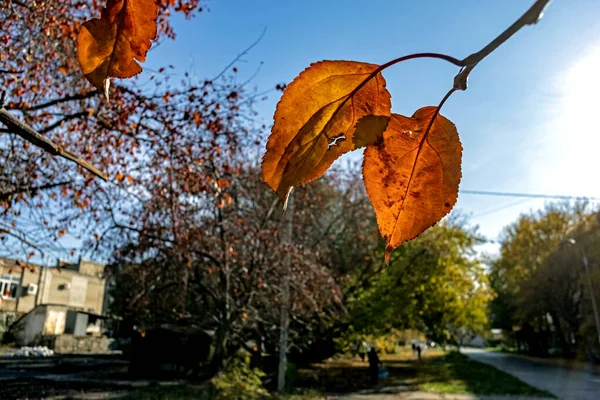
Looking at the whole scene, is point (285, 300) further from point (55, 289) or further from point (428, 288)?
point (55, 289)

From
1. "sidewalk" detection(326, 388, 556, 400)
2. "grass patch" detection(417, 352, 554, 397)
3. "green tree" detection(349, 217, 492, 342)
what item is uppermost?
"green tree" detection(349, 217, 492, 342)

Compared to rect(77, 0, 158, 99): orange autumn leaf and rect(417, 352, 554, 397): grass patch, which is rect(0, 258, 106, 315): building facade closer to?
rect(417, 352, 554, 397): grass patch

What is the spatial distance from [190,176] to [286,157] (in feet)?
22.8

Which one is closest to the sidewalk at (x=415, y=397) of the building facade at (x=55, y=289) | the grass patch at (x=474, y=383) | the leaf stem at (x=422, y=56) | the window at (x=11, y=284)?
the grass patch at (x=474, y=383)

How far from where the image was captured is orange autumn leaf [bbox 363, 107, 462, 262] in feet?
Result: 2.40

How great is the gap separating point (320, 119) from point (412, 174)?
175 mm

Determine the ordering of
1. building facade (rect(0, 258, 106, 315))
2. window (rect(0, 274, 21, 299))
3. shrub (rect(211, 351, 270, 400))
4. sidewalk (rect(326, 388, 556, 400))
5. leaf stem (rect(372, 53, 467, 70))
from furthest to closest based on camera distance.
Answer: building facade (rect(0, 258, 106, 315)), window (rect(0, 274, 21, 299)), sidewalk (rect(326, 388, 556, 400)), shrub (rect(211, 351, 270, 400)), leaf stem (rect(372, 53, 467, 70))

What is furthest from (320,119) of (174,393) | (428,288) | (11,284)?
(11,284)

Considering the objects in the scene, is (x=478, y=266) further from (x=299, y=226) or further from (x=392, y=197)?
(x=392, y=197)

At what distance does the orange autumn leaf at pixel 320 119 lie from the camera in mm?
683

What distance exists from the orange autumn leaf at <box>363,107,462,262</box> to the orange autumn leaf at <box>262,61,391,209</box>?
5cm

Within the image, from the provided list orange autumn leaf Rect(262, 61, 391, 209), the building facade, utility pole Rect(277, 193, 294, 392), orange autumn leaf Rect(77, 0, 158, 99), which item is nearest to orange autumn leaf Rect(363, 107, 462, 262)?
orange autumn leaf Rect(262, 61, 391, 209)

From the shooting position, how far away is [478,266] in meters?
20.7

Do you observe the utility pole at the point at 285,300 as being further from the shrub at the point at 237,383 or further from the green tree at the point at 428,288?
the green tree at the point at 428,288
